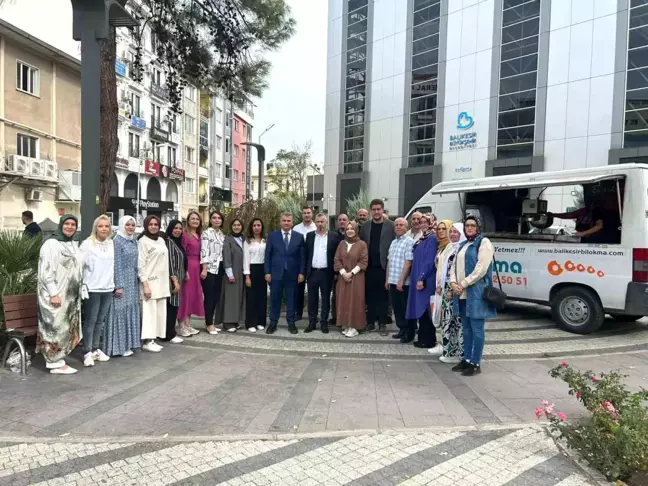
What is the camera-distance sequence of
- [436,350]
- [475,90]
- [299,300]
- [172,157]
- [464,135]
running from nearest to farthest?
1. [436,350]
2. [299,300]
3. [475,90]
4. [464,135]
5. [172,157]

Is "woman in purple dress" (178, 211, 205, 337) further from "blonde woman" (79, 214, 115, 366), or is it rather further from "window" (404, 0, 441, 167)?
"window" (404, 0, 441, 167)

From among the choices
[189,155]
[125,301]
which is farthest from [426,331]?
[189,155]

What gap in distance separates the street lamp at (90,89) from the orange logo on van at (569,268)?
672 centimetres

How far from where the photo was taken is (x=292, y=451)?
3428mm

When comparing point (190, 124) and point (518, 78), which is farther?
point (190, 124)

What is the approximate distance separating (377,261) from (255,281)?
188 centimetres

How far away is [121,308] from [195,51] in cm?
598

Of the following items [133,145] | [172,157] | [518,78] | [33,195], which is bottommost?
[33,195]

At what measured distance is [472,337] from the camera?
5219mm

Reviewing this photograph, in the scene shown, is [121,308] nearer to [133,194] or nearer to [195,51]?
[195,51]

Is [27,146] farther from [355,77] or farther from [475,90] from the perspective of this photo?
[475,90]

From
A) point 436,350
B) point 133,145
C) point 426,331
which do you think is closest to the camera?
point 436,350

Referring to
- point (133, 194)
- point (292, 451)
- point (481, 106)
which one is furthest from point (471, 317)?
point (133, 194)

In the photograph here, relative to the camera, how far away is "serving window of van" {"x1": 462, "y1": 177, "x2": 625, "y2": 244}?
715 centimetres
